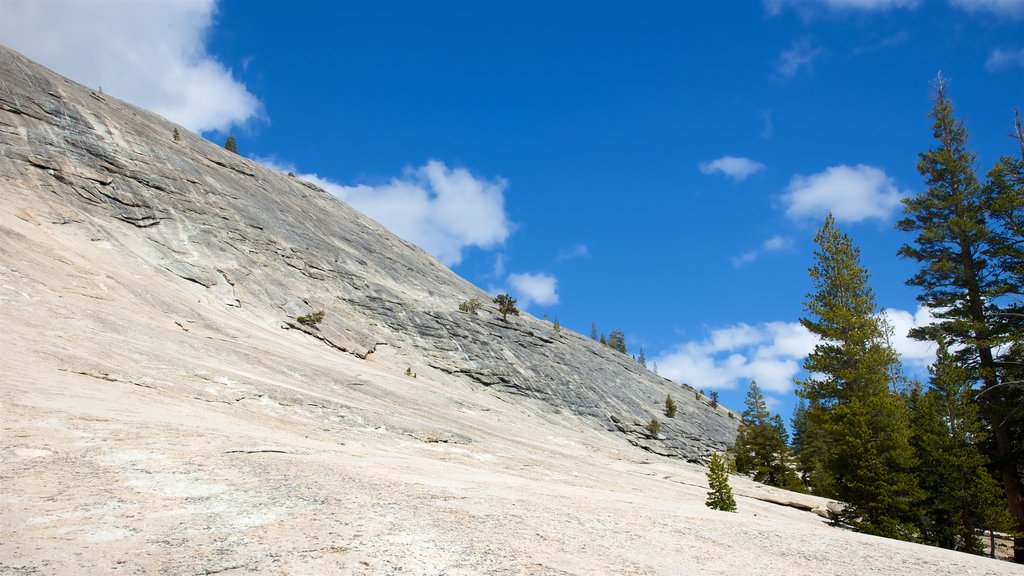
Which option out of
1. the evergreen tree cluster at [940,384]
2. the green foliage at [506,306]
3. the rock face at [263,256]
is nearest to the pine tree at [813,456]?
the evergreen tree cluster at [940,384]

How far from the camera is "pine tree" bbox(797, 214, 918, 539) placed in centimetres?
2255

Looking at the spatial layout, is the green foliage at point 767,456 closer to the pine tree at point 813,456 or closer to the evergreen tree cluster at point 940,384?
the pine tree at point 813,456

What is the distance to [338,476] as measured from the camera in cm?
1027

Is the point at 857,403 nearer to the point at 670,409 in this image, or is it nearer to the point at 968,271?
the point at 968,271

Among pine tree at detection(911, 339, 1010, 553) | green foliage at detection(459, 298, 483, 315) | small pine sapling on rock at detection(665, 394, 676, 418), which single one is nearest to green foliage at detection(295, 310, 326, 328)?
green foliage at detection(459, 298, 483, 315)

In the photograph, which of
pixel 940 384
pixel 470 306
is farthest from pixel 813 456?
pixel 470 306

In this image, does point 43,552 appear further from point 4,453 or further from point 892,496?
point 892,496

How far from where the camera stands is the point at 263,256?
43.5 meters

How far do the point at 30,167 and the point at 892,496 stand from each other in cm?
5082

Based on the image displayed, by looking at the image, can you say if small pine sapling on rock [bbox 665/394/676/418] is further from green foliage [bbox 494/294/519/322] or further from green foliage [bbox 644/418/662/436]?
green foliage [bbox 494/294/519/322]

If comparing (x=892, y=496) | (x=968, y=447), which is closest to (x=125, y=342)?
(x=892, y=496)

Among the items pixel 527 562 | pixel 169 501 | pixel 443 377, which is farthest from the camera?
pixel 443 377

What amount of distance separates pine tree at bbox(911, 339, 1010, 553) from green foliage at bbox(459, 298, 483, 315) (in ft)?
119

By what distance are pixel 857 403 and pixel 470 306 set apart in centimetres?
3712
